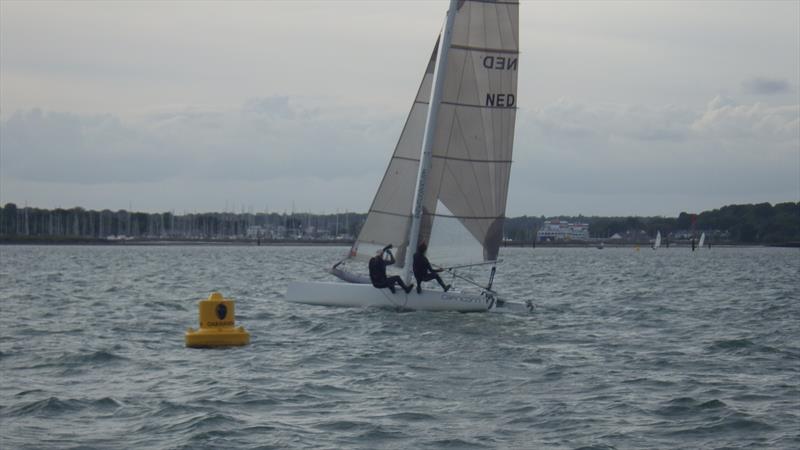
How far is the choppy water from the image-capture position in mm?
10258

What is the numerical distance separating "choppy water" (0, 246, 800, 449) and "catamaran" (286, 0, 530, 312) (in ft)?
2.37

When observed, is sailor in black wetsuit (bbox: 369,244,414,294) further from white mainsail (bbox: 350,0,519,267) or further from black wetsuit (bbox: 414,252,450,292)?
white mainsail (bbox: 350,0,519,267)

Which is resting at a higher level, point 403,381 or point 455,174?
Result: point 455,174

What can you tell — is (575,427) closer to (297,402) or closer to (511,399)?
(511,399)

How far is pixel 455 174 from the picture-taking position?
24.2 m

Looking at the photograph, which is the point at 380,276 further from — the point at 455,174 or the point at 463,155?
the point at 463,155

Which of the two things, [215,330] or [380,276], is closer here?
[215,330]

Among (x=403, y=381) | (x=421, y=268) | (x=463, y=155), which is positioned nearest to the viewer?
(x=403, y=381)

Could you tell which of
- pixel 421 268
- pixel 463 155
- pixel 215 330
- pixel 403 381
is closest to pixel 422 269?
pixel 421 268

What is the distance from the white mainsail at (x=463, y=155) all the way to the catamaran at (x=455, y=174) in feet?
0.07

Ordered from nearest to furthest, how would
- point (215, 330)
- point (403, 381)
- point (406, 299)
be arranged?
point (403, 381), point (215, 330), point (406, 299)

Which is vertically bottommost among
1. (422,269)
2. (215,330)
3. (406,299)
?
(215,330)

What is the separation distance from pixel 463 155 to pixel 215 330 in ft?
29.6

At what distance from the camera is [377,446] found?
9.74 meters
